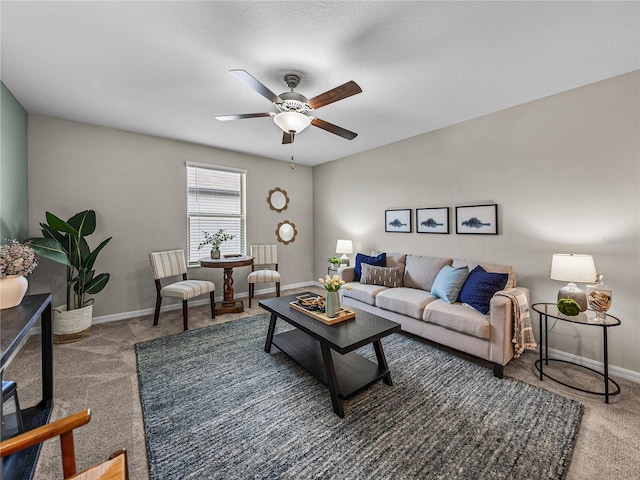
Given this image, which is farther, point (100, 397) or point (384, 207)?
point (384, 207)

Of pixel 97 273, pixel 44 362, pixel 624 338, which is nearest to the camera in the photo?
pixel 44 362

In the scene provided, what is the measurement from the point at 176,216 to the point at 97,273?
124 centimetres

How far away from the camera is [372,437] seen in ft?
5.35

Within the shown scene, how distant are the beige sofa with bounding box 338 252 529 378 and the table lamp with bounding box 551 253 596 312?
0.41m

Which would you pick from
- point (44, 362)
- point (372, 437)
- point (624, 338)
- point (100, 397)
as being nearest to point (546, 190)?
point (624, 338)

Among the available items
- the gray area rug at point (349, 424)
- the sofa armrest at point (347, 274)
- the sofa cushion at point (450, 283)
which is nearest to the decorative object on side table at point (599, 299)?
the gray area rug at point (349, 424)

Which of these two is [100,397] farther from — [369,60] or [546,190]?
[546,190]

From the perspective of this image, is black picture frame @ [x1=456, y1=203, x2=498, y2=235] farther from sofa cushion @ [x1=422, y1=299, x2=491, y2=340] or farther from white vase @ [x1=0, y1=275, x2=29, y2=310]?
white vase @ [x1=0, y1=275, x2=29, y2=310]

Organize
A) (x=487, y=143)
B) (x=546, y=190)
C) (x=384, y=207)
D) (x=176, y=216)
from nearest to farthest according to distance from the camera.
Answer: (x=546, y=190) < (x=487, y=143) < (x=176, y=216) < (x=384, y=207)

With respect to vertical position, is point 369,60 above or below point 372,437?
above

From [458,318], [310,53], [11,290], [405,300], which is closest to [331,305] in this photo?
[405,300]

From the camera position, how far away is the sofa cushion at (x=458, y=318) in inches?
91.6

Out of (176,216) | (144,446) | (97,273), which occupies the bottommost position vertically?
(144,446)

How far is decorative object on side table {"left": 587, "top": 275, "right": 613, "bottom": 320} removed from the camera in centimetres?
206
